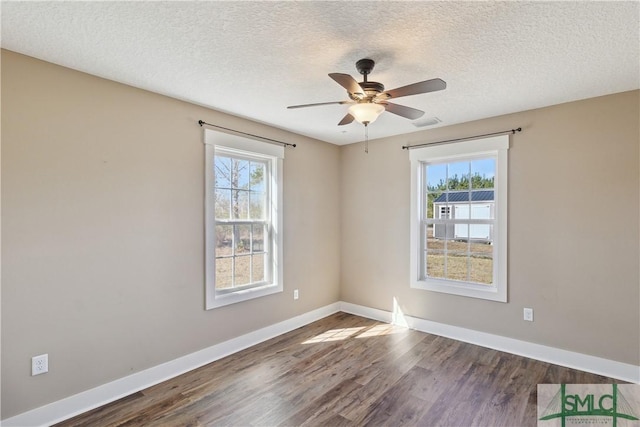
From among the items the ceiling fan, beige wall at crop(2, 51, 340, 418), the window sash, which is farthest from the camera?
the window sash

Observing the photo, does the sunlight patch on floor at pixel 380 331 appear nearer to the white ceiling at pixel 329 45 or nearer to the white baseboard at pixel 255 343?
the white baseboard at pixel 255 343

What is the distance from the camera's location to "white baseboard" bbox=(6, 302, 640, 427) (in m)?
2.24

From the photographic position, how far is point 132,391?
8.46ft

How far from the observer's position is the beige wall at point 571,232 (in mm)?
2768

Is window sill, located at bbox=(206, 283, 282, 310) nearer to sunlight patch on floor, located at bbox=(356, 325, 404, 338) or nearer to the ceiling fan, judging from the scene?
sunlight patch on floor, located at bbox=(356, 325, 404, 338)

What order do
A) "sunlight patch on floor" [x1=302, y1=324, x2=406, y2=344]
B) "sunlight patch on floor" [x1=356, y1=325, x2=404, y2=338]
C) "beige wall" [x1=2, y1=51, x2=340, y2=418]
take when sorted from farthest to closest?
"sunlight patch on floor" [x1=356, y1=325, x2=404, y2=338]
"sunlight patch on floor" [x1=302, y1=324, x2=406, y2=344]
"beige wall" [x1=2, y1=51, x2=340, y2=418]

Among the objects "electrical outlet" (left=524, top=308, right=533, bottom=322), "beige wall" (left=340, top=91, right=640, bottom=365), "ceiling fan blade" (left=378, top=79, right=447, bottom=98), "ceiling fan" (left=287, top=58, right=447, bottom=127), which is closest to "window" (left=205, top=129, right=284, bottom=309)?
"ceiling fan" (left=287, top=58, right=447, bottom=127)

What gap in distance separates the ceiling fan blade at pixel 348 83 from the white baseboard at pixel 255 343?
275 centimetres

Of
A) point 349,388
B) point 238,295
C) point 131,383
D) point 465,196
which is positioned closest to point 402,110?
point 465,196

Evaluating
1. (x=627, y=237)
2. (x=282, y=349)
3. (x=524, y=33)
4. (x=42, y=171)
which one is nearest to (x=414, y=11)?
(x=524, y=33)

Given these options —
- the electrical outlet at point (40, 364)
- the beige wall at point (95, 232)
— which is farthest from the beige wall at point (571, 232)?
the electrical outlet at point (40, 364)

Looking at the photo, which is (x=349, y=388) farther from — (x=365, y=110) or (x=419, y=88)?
(x=419, y=88)

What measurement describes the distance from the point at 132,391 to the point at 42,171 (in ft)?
6.02

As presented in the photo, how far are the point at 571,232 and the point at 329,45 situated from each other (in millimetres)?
2846
